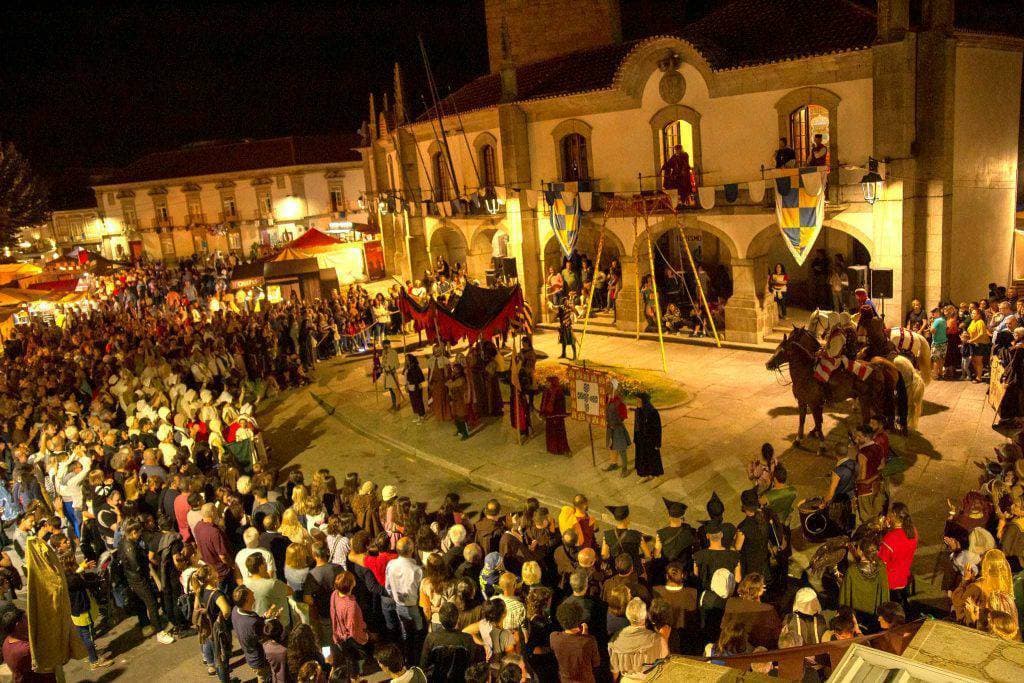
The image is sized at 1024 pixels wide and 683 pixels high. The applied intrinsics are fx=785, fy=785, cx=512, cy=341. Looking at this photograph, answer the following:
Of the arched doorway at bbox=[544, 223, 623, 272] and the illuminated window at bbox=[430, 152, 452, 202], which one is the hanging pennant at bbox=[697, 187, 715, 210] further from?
the illuminated window at bbox=[430, 152, 452, 202]

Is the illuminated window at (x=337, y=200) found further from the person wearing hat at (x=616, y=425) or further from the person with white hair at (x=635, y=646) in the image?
the person with white hair at (x=635, y=646)

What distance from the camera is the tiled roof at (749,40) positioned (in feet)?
56.7

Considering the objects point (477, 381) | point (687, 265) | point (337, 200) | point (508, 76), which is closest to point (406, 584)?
point (477, 381)

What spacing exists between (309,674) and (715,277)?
2018cm

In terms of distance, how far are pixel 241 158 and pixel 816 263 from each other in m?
41.9

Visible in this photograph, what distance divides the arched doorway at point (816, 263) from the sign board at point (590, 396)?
837cm

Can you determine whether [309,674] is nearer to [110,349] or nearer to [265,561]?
[265,561]

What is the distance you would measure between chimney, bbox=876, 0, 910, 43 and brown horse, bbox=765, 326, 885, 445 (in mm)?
7535

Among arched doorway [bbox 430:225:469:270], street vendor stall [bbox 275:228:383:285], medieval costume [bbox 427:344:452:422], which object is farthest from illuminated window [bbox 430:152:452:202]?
medieval costume [bbox 427:344:452:422]

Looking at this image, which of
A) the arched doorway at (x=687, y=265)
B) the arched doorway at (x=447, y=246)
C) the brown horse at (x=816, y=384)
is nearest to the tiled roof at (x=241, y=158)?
the arched doorway at (x=447, y=246)

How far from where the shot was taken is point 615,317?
22.4 metres

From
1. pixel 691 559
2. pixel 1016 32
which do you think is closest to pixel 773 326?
pixel 1016 32

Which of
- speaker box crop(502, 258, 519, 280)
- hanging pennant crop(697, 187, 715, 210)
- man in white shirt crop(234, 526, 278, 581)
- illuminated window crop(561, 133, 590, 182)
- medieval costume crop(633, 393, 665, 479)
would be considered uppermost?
A: illuminated window crop(561, 133, 590, 182)

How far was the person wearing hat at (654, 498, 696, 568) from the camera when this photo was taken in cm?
745
